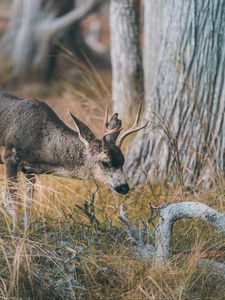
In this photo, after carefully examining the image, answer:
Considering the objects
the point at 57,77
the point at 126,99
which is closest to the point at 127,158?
the point at 126,99

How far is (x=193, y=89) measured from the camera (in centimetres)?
818

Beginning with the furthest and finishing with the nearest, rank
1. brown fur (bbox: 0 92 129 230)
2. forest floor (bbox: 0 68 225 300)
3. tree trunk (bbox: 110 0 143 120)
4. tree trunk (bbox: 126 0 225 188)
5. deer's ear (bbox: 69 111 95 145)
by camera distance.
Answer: tree trunk (bbox: 110 0 143 120) → tree trunk (bbox: 126 0 225 188) → brown fur (bbox: 0 92 129 230) → deer's ear (bbox: 69 111 95 145) → forest floor (bbox: 0 68 225 300)

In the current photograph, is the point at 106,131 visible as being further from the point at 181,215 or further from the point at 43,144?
the point at 181,215

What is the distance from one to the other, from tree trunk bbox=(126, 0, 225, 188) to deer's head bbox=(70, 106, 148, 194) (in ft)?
2.88

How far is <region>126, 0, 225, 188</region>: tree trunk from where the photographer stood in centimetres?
809

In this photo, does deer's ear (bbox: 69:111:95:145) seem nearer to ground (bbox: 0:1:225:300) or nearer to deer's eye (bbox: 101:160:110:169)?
deer's eye (bbox: 101:160:110:169)

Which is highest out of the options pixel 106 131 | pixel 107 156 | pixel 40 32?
pixel 106 131

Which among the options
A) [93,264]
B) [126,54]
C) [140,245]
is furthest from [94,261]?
[126,54]

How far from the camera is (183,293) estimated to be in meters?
5.64

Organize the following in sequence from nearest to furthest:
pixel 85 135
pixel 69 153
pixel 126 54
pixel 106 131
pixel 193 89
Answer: pixel 106 131 < pixel 85 135 < pixel 69 153 < pixel 193 89 < pixel 126 54

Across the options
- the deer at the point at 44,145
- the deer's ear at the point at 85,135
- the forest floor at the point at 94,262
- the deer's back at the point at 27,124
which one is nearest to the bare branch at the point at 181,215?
the forest floor at the point at 94,262

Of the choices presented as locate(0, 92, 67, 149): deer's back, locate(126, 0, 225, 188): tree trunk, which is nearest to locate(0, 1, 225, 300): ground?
locate(0, 92, 67, 149): deer's back

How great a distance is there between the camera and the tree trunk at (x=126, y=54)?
10.4 metres

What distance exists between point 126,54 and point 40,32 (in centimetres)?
403
